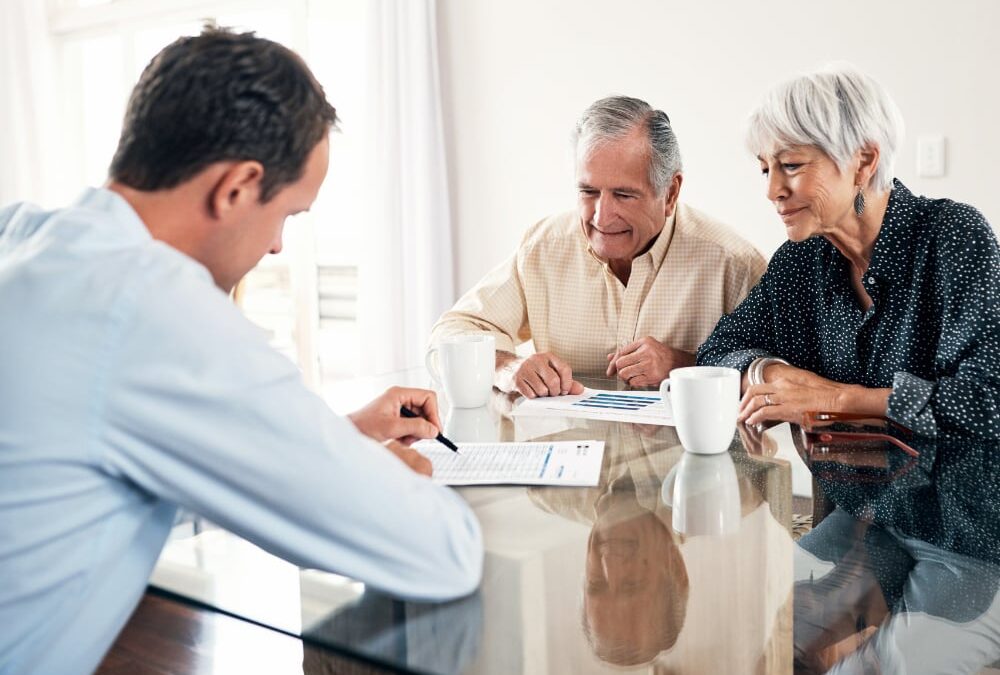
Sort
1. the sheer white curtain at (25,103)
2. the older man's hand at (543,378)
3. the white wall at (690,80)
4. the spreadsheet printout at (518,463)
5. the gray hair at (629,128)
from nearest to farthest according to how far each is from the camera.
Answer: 1. the spreadsheet printout at (518,463)
2. the older man's hand at (543,378)
3. the gray hair at (629,128)
4. the white wall at (690,80)
5. the sheer white curtain at (25,103)

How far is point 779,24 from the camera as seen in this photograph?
2.93 metres

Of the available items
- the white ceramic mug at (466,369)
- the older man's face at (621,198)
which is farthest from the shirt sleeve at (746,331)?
the white ceramic mug at (466,369)

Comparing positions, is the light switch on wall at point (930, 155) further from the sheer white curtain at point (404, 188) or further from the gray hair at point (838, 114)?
the sheer white curtain at point (404, 188)

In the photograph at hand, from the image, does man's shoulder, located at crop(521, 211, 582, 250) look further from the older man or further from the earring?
the earring

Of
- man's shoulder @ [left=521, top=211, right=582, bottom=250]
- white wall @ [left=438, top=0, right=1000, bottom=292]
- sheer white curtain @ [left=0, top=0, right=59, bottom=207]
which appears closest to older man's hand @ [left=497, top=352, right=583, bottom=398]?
man's shoulder @ [left=521, top=211, right=582, bottom=250]

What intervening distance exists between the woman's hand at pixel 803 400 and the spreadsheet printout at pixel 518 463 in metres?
0.28

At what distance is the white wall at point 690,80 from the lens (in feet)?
8.78

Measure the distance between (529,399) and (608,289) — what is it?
51 cm

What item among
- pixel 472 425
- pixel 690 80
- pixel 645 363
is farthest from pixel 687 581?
pixel 690 80

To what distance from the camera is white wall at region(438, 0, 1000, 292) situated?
105 inches

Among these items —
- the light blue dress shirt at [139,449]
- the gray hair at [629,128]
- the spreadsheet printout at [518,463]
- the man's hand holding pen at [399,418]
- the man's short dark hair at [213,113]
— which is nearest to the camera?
the light blue dress shirt at [139,449]

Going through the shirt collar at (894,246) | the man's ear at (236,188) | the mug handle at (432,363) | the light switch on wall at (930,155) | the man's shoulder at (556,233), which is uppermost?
the man's ear at (236,188)

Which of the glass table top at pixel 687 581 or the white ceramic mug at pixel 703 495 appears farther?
the white ceramic mug at pixel 703 495

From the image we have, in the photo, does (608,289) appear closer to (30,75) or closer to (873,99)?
(873,99)
